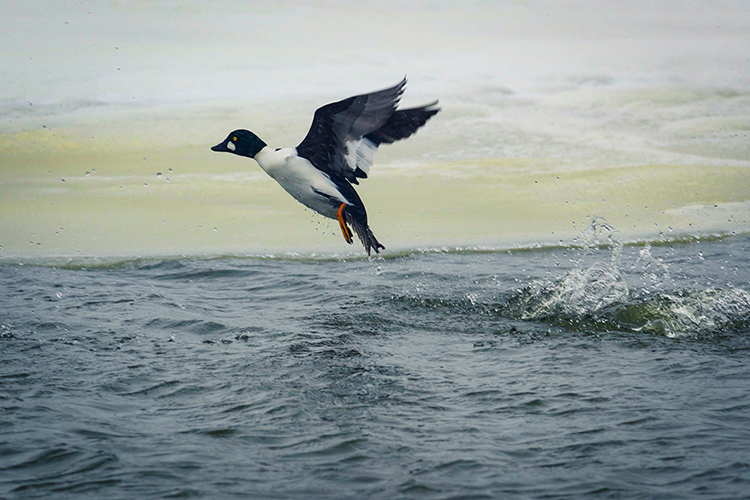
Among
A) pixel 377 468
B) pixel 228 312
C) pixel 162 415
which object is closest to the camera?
pixel 377 468

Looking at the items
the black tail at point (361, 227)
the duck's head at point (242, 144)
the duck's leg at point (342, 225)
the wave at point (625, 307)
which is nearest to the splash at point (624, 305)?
the wave at point (625, 307)

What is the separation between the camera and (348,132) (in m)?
6.24

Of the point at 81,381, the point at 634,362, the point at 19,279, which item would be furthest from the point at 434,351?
the point at 19,279

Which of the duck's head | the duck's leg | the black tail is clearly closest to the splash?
the black tail

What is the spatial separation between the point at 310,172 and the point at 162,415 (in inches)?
117

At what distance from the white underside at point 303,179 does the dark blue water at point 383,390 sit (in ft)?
3.79

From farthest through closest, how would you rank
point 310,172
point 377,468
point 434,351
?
point 310,172
point 434,351
point 377,468

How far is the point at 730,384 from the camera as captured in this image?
184 inches

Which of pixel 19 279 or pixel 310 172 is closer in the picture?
pixel 310 172

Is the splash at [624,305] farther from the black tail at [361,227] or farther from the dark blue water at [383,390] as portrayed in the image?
the black tail at [361,227]

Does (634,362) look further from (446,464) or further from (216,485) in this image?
(216,485)

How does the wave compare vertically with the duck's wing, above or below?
below

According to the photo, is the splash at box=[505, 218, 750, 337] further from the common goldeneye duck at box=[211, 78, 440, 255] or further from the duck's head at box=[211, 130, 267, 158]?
the duck's head at box=[211, 130, 267, 158]

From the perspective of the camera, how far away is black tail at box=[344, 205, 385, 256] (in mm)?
6379
